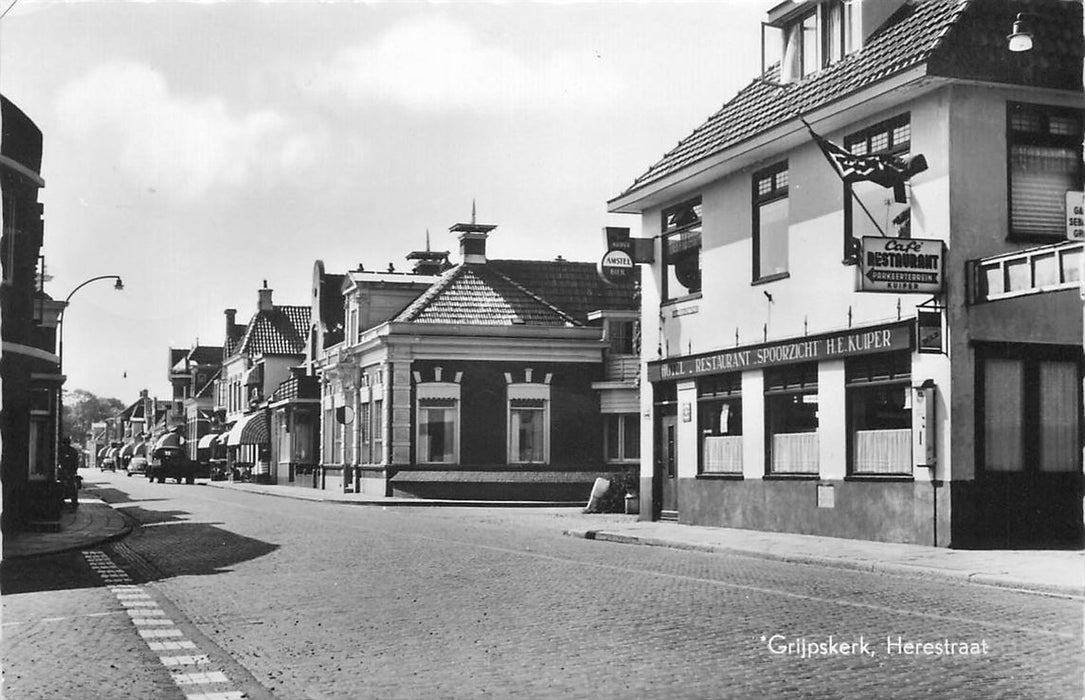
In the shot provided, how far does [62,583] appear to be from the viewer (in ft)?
50.4

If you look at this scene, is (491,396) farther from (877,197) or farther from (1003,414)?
(1003,414)

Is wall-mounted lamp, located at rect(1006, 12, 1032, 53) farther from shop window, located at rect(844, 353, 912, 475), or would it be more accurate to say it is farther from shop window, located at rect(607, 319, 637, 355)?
shop window, located at rect(607, 319, 637, 355)

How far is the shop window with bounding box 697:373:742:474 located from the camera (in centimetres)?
2419

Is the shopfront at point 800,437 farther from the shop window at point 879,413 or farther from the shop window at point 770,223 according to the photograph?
the shop window at point 770,223

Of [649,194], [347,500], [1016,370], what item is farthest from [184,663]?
[347,500]

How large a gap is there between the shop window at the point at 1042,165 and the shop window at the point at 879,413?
110 inches

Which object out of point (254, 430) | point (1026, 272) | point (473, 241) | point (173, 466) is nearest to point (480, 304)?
point (473, 241)

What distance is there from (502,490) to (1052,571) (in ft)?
93.1

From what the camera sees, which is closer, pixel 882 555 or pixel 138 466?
pixel 882 555

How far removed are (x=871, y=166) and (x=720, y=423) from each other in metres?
7.48

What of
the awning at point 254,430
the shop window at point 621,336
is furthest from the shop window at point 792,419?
the awning at point 254,430

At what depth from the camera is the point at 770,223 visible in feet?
75.3

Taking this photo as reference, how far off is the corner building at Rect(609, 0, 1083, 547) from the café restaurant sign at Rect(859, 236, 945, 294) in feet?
0.10

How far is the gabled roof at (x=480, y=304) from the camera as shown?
144 feet
